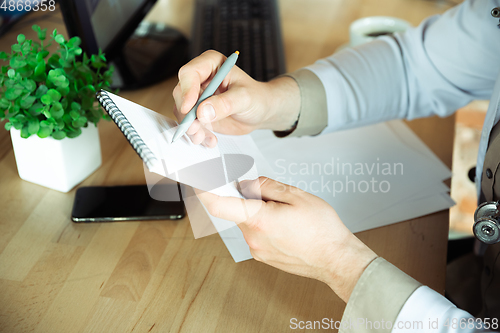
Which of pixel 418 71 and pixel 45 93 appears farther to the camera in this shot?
pixel 418 71

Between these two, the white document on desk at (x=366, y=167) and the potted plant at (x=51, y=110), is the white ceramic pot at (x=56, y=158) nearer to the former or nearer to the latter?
the potted plant at (x=51, y=110)

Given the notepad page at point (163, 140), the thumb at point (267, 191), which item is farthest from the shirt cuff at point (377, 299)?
the notepad page at point (163, 140)

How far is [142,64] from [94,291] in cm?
53

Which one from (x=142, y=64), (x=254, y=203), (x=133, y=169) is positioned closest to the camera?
(x=254, y=203)

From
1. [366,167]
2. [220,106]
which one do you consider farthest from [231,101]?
[366,167]

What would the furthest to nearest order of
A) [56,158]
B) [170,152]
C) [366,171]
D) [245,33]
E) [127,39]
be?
1. [245,33]
2. [127,39]
3. [366,171]
4. [56,158]
5. [170,152]

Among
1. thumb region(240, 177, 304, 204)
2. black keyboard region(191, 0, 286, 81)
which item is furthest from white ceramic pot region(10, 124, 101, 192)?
black keyboard region(191, 0, 286, 81)

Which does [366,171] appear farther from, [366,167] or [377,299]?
[377,299]

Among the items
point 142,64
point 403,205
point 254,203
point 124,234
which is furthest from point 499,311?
point 142,64

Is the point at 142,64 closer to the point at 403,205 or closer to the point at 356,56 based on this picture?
the point at 356,56

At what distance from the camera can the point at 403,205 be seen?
0.62 m

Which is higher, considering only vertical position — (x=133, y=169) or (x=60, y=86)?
(x=60, y=86)

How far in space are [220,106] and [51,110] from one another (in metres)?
0.21

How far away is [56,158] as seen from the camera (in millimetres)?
561
